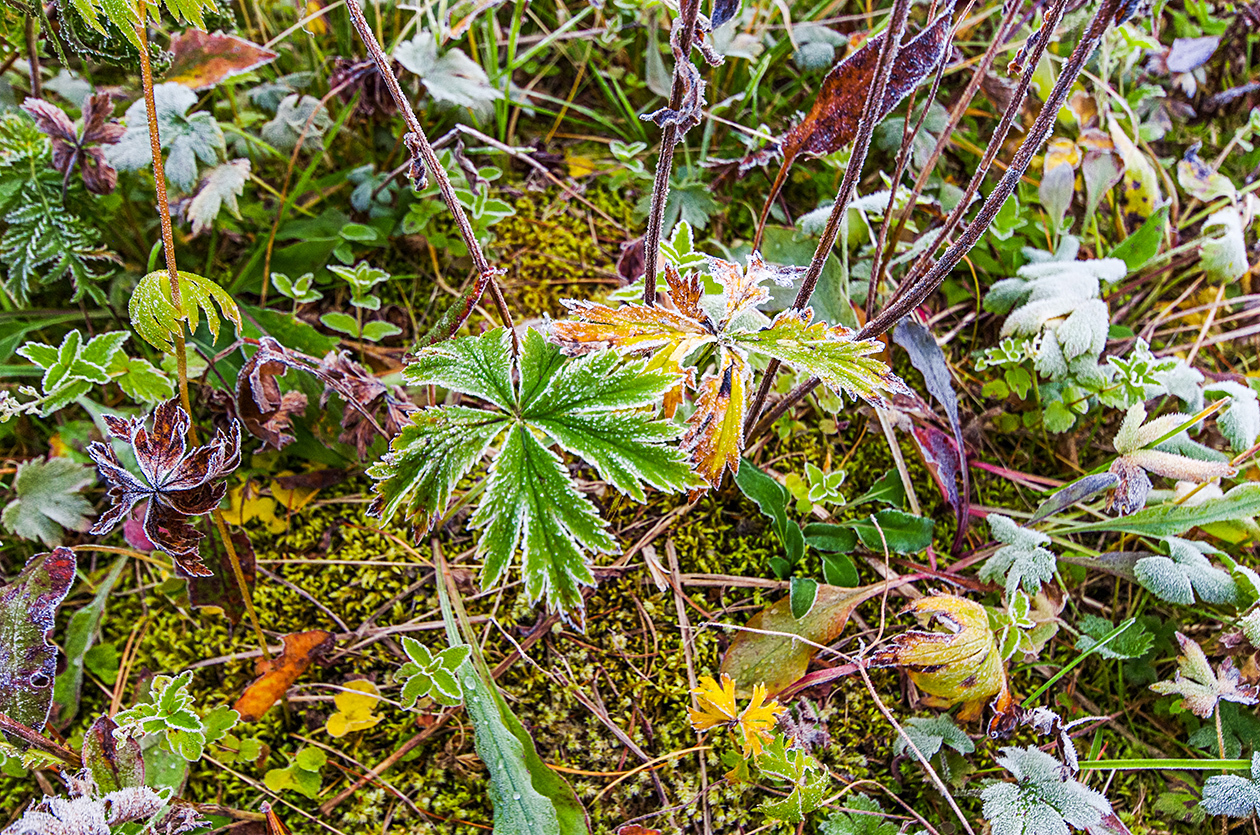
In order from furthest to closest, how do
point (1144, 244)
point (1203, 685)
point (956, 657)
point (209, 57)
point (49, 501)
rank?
1. point (1144, 244)
2. point (209, 57)
3. point (49, 501)
4. point (1203, 685)
5. point (956, 657)

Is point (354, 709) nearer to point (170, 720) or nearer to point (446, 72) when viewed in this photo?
point (170, 720)

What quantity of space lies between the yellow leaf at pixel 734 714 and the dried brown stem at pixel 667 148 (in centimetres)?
75

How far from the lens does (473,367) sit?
1342mm

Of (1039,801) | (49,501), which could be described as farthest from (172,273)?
(1039,801)

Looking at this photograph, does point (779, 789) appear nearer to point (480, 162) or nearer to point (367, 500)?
point (367, 500)

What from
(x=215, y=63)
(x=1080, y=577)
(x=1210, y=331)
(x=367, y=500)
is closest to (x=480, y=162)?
(x=215, y=63)

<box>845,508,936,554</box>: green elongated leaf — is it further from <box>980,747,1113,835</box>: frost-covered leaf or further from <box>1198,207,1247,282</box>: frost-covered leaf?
<box>1198,207,1247,282</box>: frost-covered leaf

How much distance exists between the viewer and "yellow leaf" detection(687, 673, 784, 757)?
1.43 m

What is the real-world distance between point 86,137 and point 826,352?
5.49ft

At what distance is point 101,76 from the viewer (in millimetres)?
2303

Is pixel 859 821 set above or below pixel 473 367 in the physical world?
below

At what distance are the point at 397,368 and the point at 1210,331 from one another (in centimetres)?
217

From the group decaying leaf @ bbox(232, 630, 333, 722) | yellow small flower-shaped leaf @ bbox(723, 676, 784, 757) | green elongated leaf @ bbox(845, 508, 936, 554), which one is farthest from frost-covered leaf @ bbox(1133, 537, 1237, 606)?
decaying leaf @ bbox(232, 630, 333, 722)

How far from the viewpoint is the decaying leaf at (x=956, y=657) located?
4.77 ft
